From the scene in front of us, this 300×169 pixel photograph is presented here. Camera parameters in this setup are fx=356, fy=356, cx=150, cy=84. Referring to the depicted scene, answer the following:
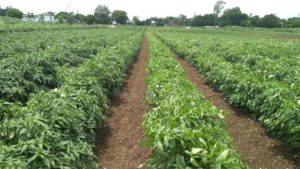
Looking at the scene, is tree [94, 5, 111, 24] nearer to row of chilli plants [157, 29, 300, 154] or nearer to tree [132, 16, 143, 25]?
tree [132, 16, 143, 25]

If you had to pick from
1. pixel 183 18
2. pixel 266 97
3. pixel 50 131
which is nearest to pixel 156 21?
pixel 183 18

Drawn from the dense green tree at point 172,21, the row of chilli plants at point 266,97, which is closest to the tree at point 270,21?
the dense green tree at point 172,21

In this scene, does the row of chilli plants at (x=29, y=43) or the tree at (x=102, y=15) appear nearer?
the row of chilli plants at (x=29, y=43)

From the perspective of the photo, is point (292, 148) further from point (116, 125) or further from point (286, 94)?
point (116, 125)

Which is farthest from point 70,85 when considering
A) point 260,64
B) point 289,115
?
point 260,64

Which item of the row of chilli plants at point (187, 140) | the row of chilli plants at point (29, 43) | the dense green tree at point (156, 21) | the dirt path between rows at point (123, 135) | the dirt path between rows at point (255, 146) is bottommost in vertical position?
the dense green tree at point (156, 21)

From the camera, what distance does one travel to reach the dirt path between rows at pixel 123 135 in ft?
20.2

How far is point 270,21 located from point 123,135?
323ft

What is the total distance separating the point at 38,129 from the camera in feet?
14.6

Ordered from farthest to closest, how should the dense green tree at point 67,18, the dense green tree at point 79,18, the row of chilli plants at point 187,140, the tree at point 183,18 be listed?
1. the tree at point 183,18
2. the dense green tree at point 79,18
3. the dense green tree at point 67,18
4. the row of chilli plants at point 187,140

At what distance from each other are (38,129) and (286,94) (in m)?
4.64

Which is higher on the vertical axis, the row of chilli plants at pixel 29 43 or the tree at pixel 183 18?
the row of chilli plants at pixel 29 43

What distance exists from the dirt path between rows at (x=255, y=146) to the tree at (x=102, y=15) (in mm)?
108785

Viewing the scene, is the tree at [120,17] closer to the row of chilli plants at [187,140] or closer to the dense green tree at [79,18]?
the dense green tree at [79,18]
